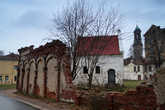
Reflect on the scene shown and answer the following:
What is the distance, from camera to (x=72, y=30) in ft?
43.4

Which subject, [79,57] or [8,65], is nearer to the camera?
[79,57]

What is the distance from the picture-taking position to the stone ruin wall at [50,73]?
12244 mm

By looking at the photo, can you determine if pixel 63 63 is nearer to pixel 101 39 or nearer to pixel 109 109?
pixel 101 39

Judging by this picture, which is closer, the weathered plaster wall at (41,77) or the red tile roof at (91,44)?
the red tile roof at (91,44)

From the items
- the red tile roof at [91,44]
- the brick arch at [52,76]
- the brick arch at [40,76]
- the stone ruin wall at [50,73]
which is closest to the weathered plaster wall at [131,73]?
the stone ruin wall at [50,73]

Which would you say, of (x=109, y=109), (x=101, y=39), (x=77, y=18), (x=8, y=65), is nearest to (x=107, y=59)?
(x=101, y=39)

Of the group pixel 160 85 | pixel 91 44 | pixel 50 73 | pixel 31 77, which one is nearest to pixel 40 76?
pixel 50 73

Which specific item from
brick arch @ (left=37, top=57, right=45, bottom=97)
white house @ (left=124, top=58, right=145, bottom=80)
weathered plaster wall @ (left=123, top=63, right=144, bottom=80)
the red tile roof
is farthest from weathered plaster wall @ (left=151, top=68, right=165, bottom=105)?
weathered plaster wall @ (left=123, top=63, right=144, bottom=80)

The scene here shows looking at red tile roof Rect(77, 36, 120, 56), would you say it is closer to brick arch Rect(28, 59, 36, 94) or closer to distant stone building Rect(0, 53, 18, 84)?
brick arch Rect(28, 59, 36, 94)

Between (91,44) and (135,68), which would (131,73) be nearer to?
(135,68)

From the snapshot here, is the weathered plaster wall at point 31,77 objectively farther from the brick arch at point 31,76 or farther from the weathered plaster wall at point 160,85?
the weathered plaster wall at point 160,85

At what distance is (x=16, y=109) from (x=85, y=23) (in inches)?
346

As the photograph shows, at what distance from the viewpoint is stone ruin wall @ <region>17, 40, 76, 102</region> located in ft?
40.2

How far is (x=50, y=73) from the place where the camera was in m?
14.0
